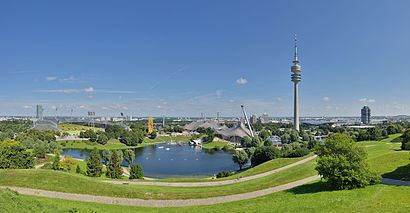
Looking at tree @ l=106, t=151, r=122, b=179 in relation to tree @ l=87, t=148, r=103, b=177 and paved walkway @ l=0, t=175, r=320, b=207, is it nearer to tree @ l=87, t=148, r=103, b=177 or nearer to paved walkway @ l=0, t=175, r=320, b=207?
tree @ l=87, t=148, r=103, b=177

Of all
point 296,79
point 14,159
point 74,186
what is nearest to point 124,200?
point 74,186

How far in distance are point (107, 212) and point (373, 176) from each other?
20.9 metres

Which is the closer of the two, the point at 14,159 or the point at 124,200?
the point at 124,200

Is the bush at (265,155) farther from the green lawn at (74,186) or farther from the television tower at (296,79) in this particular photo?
the television tower at (296,79)

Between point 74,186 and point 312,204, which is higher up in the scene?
point 312,204

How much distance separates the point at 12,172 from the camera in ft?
97.0

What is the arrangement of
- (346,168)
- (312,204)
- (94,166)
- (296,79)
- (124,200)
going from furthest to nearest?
(296,79) → (94,166) → (124,200) → (346,168) → (312,204)

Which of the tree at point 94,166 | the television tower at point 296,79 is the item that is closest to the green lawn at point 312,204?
the tree at point 94,166

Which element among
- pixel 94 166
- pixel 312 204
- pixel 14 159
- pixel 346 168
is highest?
pixel 346 168

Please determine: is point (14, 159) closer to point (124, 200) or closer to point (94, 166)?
point (94, 166)

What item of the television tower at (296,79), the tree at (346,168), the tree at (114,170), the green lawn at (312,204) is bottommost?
the tree at (114,170)

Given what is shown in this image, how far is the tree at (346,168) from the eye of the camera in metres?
24.5

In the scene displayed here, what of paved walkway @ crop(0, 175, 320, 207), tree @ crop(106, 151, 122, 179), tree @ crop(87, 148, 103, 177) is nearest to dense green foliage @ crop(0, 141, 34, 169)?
tree @ crop(87, 148, 103, 177)

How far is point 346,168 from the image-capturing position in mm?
24734
